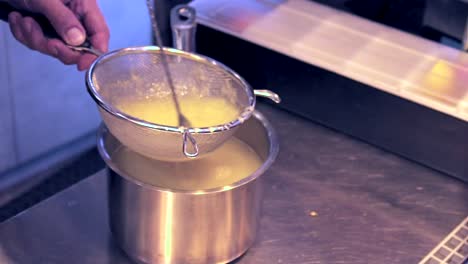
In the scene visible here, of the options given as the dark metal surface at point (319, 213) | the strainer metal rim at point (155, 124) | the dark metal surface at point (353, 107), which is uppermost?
Answer: the strainer metal rim at point (155, 124)

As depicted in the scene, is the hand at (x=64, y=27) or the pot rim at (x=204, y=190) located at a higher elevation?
the hand at (x=64, y=27)

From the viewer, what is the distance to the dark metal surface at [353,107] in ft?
3.57

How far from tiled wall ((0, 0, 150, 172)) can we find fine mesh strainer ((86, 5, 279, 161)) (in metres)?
0.80

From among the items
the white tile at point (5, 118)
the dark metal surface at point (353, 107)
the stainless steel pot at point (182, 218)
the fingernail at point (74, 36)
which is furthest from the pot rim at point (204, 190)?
the white tile at point (5, 118)

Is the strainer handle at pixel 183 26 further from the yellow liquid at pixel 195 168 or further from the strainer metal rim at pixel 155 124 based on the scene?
the yellow liquid at pixel 195 168

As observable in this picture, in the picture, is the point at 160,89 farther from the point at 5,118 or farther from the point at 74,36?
the point at 5,118

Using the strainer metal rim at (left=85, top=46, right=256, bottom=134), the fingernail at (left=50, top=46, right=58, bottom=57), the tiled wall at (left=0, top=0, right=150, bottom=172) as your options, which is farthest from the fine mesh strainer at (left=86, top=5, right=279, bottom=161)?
the tiled wall at (left=0, top=0, right=150, bottom=172)

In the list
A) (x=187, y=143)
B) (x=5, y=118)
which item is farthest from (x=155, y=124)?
(x=5, y=118)

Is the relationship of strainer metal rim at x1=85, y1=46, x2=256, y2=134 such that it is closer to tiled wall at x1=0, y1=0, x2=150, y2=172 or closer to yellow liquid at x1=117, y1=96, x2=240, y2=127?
yellow liquid at x1=117, y1=96, x2=240, y2=127

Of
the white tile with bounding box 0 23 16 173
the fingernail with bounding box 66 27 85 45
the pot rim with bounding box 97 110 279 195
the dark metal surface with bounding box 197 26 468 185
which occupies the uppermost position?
the fingernail with bounding box 66 27 85 45

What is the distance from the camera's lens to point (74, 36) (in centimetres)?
95

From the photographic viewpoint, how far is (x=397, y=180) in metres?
1.10

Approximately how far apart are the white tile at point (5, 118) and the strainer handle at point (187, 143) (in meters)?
0.97

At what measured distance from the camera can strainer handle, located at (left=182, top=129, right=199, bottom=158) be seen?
0.81 metres
